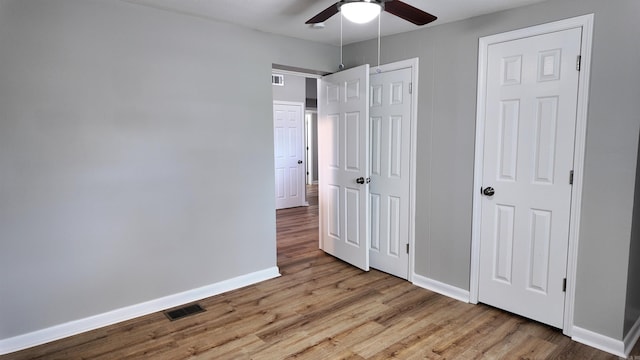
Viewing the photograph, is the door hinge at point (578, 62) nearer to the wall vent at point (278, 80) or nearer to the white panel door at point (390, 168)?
the white panel door at point (390, 168)

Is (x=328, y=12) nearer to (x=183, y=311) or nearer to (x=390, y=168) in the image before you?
(x=390, y=168)

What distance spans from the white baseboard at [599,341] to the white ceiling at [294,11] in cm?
223

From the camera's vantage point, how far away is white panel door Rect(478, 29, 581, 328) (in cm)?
246

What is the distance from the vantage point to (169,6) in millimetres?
2689

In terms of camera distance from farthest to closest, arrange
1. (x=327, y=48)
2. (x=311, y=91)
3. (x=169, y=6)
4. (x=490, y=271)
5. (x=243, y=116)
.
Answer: (x=311, y=91) < (x=327, y=48) < (x=243, y=116) < (x=490, y=271) < (x=169, y=6)

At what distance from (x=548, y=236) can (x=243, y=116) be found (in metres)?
2.55

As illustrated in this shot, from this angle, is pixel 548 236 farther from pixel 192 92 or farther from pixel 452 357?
pixel 192 92

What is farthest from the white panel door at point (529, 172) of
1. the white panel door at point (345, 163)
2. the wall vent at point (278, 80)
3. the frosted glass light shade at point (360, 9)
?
the wall vent at point (278, 80)

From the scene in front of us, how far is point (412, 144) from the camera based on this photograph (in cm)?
334

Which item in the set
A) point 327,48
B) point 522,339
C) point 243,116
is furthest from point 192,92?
point 522,339

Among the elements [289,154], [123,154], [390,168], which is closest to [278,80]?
[289,154]

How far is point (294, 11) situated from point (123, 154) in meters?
1.63

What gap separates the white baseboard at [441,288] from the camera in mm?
3090

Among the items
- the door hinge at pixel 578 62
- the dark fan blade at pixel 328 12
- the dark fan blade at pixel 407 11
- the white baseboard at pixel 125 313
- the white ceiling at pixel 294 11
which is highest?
the white ceiling at pixel 294 11
